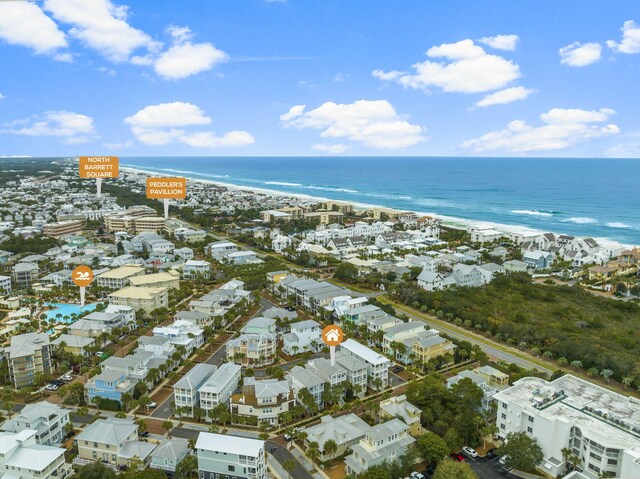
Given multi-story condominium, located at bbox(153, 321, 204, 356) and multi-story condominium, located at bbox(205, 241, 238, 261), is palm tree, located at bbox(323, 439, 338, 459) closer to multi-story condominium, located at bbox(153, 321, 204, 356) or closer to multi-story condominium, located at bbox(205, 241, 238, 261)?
multi-story condominium, located at bbox(153, 321, 204, 356)

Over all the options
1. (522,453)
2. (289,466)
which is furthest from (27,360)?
(522,453)

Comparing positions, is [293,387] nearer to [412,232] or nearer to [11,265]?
[11,265]

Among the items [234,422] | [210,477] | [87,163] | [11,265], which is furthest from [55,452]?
[11,265]

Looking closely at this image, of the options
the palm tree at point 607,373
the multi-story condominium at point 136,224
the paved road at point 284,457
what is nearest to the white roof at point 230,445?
the paved road at point 284,457

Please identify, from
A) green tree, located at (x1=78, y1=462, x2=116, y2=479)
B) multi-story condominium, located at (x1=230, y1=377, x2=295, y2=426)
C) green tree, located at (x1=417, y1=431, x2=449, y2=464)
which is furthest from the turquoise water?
green tree, located at (x1=417, y1=431, x2=449, y2=464)

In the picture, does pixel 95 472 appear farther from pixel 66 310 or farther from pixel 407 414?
pixel 66 310

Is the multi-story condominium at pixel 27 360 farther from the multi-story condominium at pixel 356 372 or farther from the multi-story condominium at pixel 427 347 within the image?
the multi-story condominium at pixel 427 347
